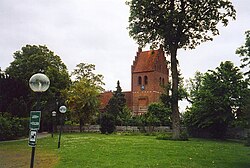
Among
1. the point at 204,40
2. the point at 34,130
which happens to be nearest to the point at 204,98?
the point at 204,40

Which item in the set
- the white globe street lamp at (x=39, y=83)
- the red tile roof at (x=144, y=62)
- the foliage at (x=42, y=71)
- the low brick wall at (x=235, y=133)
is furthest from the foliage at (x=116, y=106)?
the white globe street lamp at (x=39, y=83)

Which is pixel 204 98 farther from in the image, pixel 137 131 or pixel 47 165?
pixel 47 165

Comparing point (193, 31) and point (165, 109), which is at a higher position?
point (193, 31)

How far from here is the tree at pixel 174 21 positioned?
29672 millimetres

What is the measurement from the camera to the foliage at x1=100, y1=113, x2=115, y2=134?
4362 cm

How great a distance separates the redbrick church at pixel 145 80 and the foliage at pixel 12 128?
46051 millimetres

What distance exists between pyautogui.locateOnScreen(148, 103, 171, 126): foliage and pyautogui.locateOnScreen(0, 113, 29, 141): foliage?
24.7 metres

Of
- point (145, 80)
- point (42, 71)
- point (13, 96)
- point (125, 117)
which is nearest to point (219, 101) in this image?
point (125, 117)

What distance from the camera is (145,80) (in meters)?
78.1

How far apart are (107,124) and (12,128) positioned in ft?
58.1

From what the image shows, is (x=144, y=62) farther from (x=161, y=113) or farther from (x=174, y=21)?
(x=174, y=21)

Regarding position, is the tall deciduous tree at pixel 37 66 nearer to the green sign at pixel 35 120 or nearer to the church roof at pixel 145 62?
the church roof at pixel 145 62

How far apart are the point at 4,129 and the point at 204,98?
69.8 feet

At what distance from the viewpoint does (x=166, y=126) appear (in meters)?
49.8
